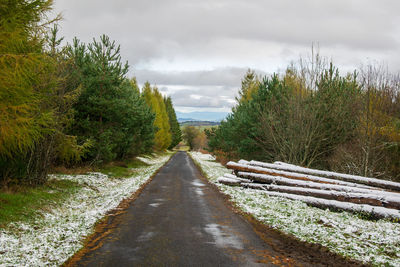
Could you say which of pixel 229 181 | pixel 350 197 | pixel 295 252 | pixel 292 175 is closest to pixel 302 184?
A: pixel 292 175

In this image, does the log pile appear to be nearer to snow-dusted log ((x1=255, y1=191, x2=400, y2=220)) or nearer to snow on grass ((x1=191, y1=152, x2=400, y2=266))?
snow-dusted log ((x1=255, y1=191, x2=400, y2=220))

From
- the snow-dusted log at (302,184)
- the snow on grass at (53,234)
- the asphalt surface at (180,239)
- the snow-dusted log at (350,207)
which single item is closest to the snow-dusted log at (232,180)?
the snow-dusted log at (302,184)

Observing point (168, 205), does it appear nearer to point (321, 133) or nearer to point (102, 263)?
point (102, 263)

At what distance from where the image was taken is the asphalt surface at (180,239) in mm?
5844

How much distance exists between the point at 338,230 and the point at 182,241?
13.4ft

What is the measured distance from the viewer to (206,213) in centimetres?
1020

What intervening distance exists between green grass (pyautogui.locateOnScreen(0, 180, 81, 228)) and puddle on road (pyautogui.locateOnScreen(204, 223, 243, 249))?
17.5 feet

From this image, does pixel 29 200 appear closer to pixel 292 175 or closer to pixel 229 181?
pixel 229 181

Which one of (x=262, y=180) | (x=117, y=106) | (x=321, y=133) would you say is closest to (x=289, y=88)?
(x=321, y=133)

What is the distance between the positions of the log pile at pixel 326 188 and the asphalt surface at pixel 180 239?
3.64 metres

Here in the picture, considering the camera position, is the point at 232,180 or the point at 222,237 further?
the point at 232,180

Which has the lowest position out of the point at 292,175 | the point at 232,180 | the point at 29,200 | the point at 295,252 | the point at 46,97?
the point at 29,200

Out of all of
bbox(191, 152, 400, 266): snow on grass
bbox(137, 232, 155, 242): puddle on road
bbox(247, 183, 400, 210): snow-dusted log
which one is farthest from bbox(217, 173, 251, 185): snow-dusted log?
bbox(137, 232, 155, 242): puddle on road

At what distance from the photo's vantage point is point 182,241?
7023 millimetres
